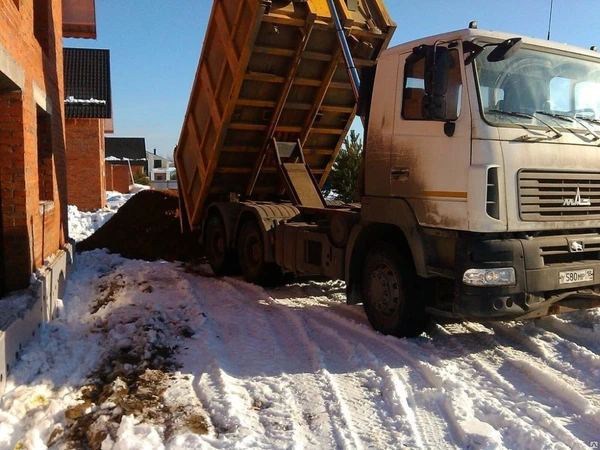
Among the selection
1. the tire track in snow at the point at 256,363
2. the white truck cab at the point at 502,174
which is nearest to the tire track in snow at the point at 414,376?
the white truck cab at the point at 502,174

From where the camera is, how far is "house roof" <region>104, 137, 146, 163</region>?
177ft

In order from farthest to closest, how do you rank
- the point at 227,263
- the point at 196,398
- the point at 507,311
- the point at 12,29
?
the point at 227,263
the point at 12,29
the point at 507,311
the point at 196,398

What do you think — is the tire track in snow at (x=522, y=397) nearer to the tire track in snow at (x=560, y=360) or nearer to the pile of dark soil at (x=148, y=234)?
the tire track in snow at (x=560, y=360)

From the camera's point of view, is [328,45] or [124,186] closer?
[328,45]

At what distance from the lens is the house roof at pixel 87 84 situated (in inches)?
793

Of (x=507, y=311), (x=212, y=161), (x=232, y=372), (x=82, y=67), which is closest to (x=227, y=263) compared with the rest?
(x=212, y=161)

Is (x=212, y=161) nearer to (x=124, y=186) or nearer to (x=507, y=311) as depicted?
(x=507, y=311)

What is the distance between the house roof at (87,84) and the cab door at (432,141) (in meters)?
16.7

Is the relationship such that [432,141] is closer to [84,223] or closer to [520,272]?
[520,272]

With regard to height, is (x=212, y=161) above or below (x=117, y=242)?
above

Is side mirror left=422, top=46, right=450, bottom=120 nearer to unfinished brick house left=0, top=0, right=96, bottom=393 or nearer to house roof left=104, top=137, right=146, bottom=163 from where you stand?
unfinished brick house left=0, top=0, right=96, bottom=393

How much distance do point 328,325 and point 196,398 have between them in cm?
215

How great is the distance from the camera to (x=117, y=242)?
451 inches

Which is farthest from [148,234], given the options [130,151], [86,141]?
[130,151]
